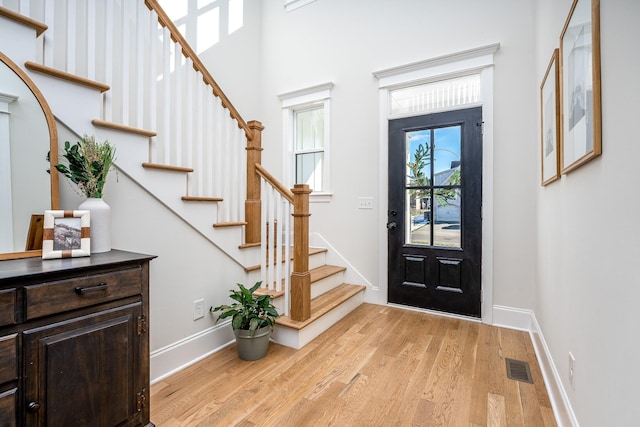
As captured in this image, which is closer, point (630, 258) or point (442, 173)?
point (630, 258)

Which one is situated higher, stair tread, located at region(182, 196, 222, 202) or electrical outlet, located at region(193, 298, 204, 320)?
stair tread, located at region(182, 196, 222, 202)

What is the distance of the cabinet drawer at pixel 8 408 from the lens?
101 centimetres

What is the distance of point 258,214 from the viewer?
259cm

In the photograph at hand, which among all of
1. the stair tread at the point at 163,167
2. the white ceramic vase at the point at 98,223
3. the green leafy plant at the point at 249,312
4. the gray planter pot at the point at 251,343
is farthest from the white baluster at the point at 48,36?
the gray planter pot at the point at 251,343

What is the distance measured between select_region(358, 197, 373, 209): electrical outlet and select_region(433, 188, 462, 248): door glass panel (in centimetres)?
68

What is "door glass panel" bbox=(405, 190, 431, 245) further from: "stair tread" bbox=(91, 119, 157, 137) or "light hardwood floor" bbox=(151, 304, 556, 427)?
"stair tread" bbox=(91, 119, 157, 137)

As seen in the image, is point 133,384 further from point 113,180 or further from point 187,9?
point 187,9

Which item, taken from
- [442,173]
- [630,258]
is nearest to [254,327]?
[630,258]

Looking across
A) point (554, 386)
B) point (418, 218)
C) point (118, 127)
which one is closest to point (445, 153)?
point (418, 218)

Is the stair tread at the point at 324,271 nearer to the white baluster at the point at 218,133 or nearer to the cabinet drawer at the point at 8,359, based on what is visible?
the white baluster at the point at 218,133

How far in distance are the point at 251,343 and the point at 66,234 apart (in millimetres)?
1300

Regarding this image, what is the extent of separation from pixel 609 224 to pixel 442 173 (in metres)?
2.02

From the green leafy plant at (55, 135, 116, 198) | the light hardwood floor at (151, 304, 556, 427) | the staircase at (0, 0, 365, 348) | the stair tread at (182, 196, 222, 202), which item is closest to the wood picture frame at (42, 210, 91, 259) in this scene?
the green leafy plant at (55, 135, 116, 198)

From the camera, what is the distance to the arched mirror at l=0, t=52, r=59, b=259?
1358 millimetres
